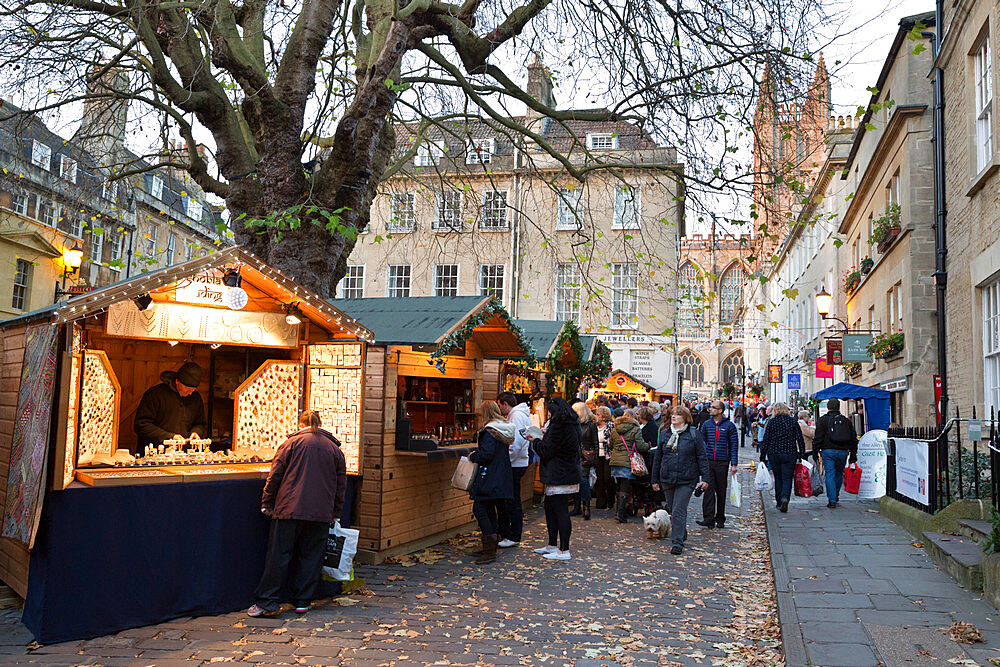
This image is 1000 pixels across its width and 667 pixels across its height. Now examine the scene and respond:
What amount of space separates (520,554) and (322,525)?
3.36m

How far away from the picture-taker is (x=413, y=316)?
33.1ft

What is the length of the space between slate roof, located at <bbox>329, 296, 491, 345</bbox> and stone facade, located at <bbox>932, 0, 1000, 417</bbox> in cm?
737

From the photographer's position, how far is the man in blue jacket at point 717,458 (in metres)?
12.4

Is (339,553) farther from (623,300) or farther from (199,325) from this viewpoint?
(623,300)

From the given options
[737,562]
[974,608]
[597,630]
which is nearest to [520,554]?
[737,562]

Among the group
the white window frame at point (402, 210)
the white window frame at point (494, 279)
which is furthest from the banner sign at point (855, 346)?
the white window frame at point (494, 279)

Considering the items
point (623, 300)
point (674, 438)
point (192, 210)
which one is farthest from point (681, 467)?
point (192, 210)

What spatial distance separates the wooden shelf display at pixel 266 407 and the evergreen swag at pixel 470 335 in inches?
65.9

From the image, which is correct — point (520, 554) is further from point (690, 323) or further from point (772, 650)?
point (690, 323)

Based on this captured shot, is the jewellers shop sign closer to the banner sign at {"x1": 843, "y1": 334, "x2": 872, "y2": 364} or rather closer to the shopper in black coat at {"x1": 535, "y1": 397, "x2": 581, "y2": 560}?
the shopper in black coat at {"x1": 535, "y1": 397, "x2": 581, "y2": 560}

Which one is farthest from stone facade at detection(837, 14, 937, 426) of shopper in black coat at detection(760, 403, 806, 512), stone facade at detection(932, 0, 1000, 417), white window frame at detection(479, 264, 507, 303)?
white window frame at detection(479, 264, 507, 303)

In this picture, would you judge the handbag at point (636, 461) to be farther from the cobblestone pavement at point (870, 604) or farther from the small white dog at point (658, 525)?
the cobblestone pavement at point (870, 604)

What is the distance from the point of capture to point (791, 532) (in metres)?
11.4

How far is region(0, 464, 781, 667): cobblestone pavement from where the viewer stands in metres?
5.88
